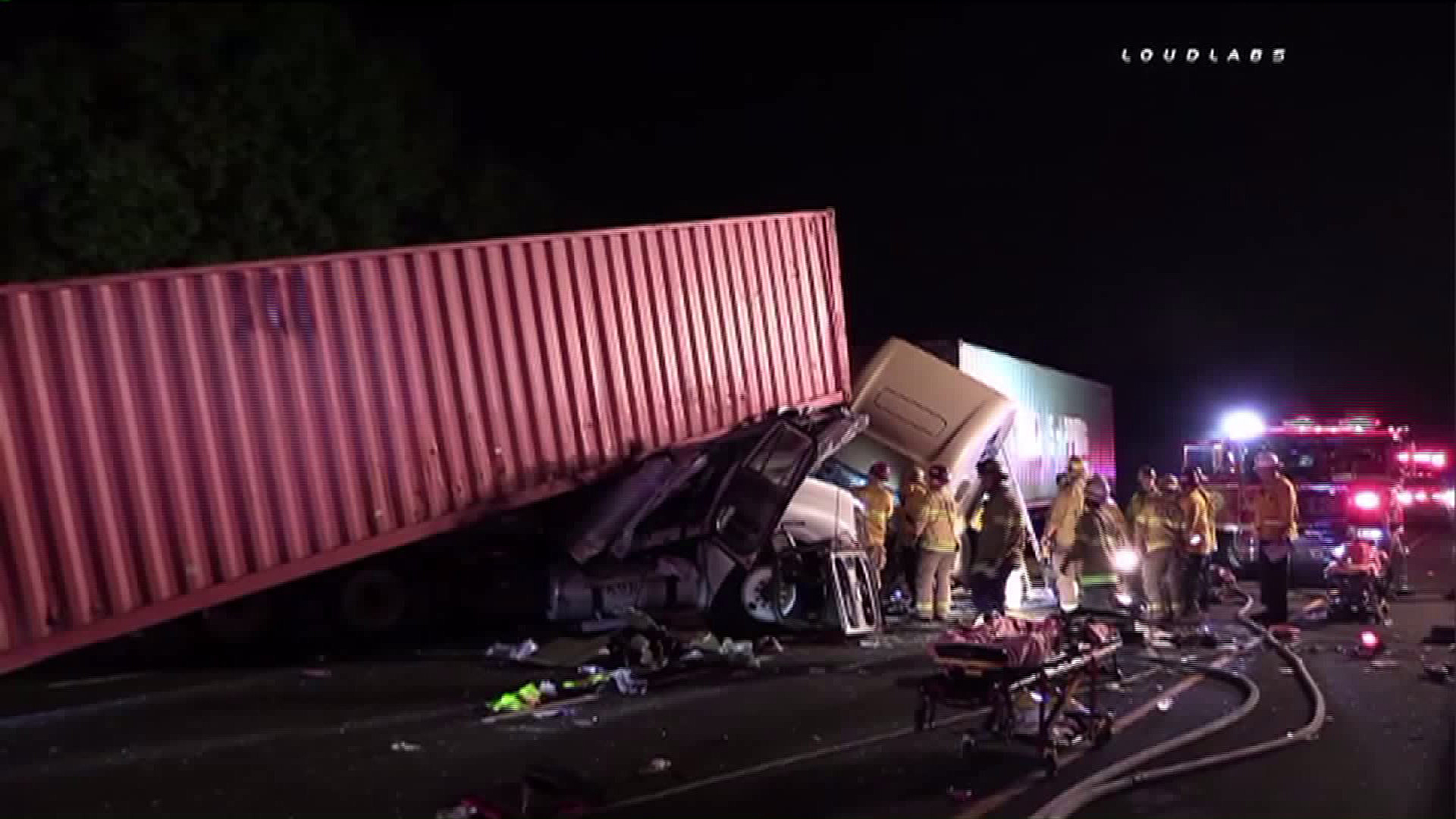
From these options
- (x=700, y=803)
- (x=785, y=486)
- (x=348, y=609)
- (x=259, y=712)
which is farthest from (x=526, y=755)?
(x=348, y=609)

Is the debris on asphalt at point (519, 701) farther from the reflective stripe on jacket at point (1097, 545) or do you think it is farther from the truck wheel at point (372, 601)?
the reflective stripe on jacket at point (1097, 545)

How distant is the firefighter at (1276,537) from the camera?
1226cm

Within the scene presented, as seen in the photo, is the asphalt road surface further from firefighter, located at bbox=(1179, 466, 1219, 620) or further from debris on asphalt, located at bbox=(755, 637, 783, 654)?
firefighter, located at bbox=(1179, 466, 1219, 620)

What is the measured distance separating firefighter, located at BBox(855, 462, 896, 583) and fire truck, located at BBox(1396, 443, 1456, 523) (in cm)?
636

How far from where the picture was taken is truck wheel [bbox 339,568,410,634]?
11.7 m

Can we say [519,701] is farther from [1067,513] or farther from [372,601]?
[1067,513]

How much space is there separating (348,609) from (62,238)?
5.04 m

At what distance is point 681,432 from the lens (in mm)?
11109

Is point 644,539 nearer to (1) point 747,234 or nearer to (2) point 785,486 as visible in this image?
(2) point 785,486

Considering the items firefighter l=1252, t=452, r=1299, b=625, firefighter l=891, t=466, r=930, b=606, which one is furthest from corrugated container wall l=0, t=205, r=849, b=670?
firefighter l=1252, t=452, r=1299, b=625

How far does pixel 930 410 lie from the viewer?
12.9 meters

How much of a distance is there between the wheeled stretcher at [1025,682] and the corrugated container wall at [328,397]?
155 inches

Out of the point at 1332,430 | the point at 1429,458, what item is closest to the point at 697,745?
the point at 1332,430

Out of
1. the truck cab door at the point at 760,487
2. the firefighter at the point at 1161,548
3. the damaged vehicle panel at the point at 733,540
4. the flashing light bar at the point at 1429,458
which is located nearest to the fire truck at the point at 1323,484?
the flashing light bar at the point at 1429,458
